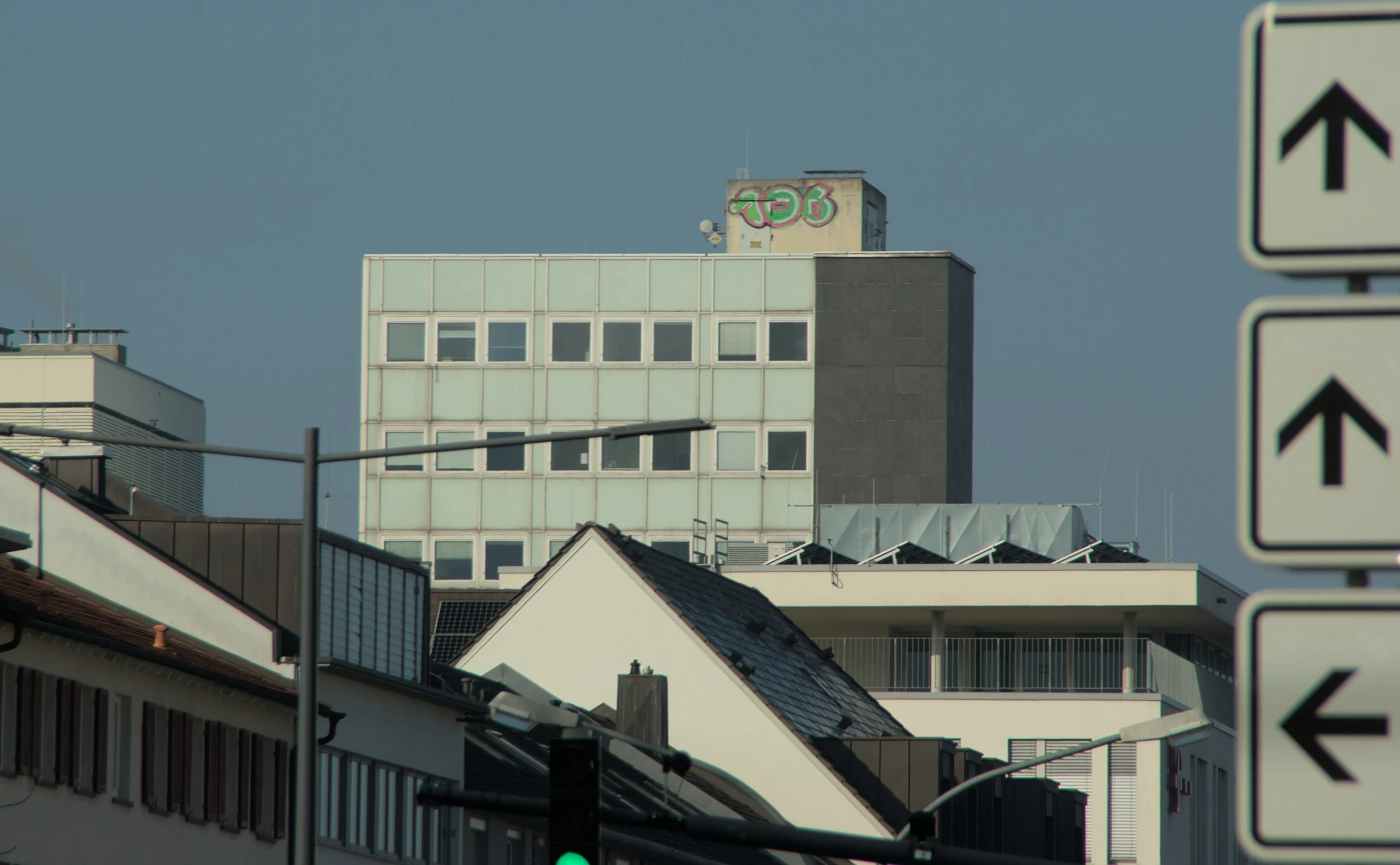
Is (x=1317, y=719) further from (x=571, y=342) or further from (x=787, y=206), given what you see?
(x=787, y=206)

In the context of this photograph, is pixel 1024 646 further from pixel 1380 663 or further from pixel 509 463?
pixel 1380 663

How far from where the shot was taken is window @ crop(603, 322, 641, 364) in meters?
111

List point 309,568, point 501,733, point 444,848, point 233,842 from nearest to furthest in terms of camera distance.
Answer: point 309,568 < point 233,842 < point 444,848 < point 501,733

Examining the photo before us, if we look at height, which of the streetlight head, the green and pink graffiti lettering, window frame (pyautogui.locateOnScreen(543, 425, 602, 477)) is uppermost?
the green and pink graffiti lettering

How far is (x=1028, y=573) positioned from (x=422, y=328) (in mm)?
38460

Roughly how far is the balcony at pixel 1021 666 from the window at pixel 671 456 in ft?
99.0

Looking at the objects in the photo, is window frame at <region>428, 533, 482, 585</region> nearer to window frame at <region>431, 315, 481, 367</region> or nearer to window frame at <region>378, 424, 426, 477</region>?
window frame at <region>378, 424, 426, 477</region>

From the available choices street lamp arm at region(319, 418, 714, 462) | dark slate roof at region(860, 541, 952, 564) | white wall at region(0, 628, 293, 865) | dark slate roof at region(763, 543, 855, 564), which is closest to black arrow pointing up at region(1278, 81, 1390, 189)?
street lamp arm at region(319, 418, 714, 462)

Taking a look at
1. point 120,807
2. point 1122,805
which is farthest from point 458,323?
point 120,807

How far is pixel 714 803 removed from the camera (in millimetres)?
51906

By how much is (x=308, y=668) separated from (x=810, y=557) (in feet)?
206

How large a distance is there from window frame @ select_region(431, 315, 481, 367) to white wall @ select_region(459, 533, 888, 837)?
52.8 m

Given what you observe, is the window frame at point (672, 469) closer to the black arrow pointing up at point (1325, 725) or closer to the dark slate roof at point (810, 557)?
the dark slate roof at point (810, 557)

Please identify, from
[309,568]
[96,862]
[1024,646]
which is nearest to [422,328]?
[1024,646]
